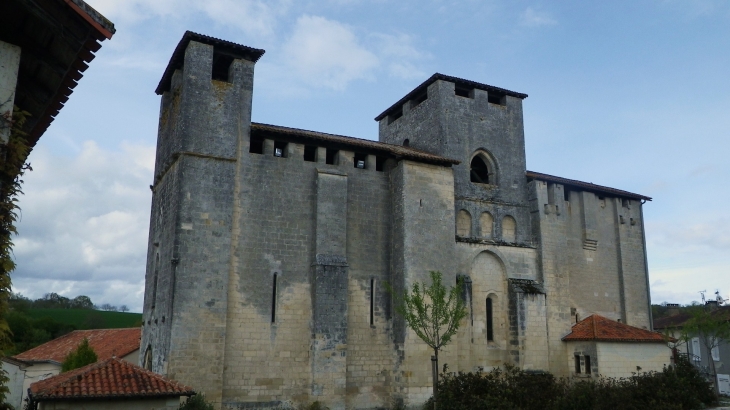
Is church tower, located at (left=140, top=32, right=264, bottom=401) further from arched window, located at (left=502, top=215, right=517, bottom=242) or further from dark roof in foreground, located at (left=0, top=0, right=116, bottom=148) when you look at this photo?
dark roof in foreground, located at (left=0, top=0, right=116, bottom=148)

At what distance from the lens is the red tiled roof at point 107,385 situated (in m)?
12.7

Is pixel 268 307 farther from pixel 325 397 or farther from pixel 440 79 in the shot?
pixel 440 79

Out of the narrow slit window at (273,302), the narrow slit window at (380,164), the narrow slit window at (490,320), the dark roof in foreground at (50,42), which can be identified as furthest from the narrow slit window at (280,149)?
the dark roof in foreground at (50,42)

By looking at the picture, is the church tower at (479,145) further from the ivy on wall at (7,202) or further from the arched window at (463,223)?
the ivy on wall at (7,202)

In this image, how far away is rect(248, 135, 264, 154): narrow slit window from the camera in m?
20.3

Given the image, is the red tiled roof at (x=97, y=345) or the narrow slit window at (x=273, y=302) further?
the red tiled roof at (x=97, y=345)

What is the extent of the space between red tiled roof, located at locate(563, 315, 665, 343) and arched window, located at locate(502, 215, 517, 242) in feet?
14.1

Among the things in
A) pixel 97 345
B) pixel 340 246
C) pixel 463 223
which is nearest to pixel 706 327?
pixel 463 223

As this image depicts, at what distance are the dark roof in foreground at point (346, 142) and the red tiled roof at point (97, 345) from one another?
13708 mm

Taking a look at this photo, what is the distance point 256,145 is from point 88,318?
4365 cm

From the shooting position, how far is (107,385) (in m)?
13.2

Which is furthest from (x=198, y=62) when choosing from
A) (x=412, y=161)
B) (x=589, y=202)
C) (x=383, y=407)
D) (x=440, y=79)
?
(x=589, y=202)

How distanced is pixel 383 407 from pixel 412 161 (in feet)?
27.9

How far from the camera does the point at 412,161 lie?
70.7 feet
